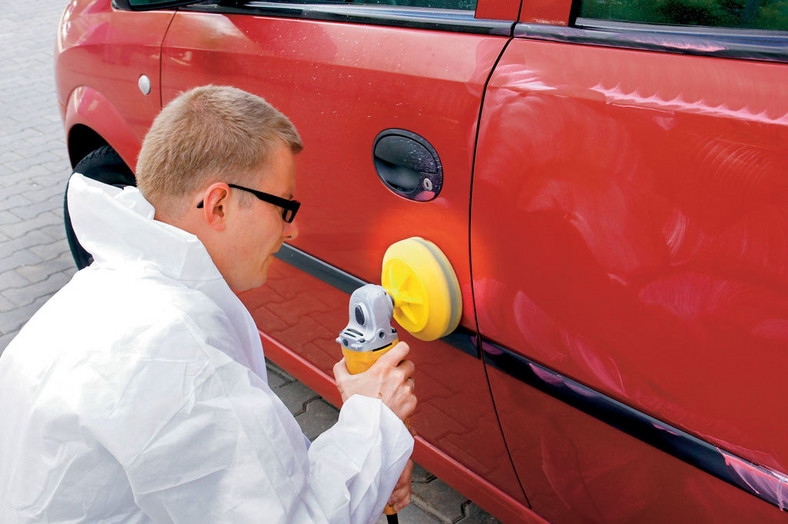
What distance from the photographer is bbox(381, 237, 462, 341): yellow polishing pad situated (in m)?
1.59

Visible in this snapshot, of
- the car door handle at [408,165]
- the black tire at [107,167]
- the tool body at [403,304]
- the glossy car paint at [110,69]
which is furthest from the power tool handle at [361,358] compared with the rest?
the black tire at [107,167]

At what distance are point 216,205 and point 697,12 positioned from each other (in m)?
0.89

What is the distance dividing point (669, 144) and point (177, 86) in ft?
5.15

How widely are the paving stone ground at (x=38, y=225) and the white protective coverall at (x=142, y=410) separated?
3.83 ft

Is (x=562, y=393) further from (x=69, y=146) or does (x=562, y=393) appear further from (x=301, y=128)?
(x=69, y=146)

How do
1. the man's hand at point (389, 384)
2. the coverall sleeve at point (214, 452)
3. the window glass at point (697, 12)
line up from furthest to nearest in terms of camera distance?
the man's hand at point (389, 384), the window glass at point (697, 12), the coverall sleeve at point (214, 452)

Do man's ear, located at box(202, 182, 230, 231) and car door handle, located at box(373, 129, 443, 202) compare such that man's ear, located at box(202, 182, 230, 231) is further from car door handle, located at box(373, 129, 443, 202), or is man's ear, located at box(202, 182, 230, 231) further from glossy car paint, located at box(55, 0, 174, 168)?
glossy car paint, located at box(55, 0, 174, 168)

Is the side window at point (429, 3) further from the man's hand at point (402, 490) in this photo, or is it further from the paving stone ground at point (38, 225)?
the paving stone ground at point (38, 225)

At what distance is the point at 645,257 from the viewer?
126 cm

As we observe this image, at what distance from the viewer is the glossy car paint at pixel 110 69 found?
244cm

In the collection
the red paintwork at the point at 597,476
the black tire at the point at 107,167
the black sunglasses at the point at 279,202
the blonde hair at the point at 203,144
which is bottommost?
the black tire at the point at 107,167

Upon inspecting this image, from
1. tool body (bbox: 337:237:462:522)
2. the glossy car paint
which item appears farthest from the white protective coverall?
the glossy car paint

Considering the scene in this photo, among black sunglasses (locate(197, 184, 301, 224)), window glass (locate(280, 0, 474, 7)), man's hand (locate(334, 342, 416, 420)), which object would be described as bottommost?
man's hand (locate(334, 342, 416, 420))

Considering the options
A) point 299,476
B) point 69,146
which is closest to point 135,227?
point 299,476
